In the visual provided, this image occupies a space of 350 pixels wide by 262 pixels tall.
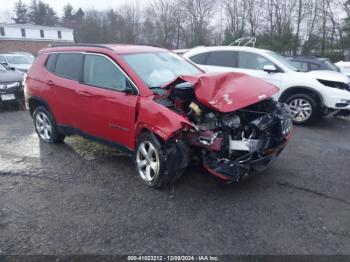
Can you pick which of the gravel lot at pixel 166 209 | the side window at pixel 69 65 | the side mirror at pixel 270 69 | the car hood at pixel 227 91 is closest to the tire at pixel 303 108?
the side mirror at pixel 270 69

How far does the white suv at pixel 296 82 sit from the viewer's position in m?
6.75

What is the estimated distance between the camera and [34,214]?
3434 millimetres

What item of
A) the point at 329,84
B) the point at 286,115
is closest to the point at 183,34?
the point at 329,84

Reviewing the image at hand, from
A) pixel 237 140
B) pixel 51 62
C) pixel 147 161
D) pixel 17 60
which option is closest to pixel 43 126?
pixel 51 62

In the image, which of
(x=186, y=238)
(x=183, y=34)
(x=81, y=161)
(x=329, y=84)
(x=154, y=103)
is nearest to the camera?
(x=186, y=238)

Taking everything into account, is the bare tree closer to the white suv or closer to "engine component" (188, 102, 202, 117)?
the white suv

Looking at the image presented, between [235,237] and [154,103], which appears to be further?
[154,103]

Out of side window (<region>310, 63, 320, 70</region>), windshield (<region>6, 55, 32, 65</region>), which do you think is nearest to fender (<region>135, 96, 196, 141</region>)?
side window (<region>310, 63, 320, 70</region>)

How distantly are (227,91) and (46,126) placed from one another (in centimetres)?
377

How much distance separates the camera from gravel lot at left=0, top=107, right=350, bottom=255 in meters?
2.90

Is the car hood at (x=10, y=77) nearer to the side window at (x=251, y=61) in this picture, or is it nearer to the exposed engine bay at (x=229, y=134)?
the side window at (x=251, y=61)

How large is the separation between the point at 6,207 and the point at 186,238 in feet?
7.27

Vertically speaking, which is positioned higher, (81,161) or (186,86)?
(186,86)

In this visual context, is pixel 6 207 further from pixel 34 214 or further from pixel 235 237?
pixel 235 237
